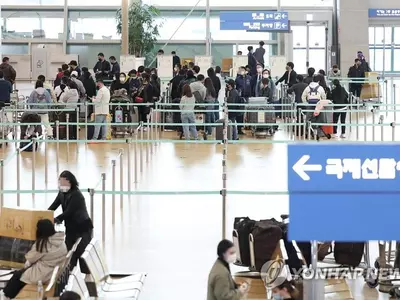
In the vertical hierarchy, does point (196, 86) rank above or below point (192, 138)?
above

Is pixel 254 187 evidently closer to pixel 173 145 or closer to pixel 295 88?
pixel 173 145

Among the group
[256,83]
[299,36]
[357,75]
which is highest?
[299,36]

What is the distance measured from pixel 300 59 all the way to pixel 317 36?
3.86 ft

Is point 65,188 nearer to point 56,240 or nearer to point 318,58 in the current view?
point 56,240

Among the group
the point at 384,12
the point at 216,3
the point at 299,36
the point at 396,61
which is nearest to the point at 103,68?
the point at 299,36

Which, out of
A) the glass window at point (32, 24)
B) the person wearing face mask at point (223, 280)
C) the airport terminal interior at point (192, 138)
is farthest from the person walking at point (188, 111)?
the glass window at point (32, 24)

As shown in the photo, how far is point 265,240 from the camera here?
1086 centimetres

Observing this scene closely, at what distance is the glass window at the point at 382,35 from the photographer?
1546 inches

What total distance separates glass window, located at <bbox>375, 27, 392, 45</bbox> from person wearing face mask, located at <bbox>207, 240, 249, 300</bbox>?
3147 cm

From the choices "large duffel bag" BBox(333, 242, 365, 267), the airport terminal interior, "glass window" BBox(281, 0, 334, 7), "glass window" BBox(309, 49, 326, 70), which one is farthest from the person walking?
"glass window" BBox(281, 0, 334, 7)

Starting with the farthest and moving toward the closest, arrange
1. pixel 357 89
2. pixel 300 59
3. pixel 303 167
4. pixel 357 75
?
pixel 300 59 < pixel 357 89 < pixel 357 75 < pixel 303 167

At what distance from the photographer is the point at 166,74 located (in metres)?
29.9

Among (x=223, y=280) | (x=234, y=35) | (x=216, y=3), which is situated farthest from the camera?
(x=216, y=3)

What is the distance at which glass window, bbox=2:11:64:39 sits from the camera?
3975 centimetres
